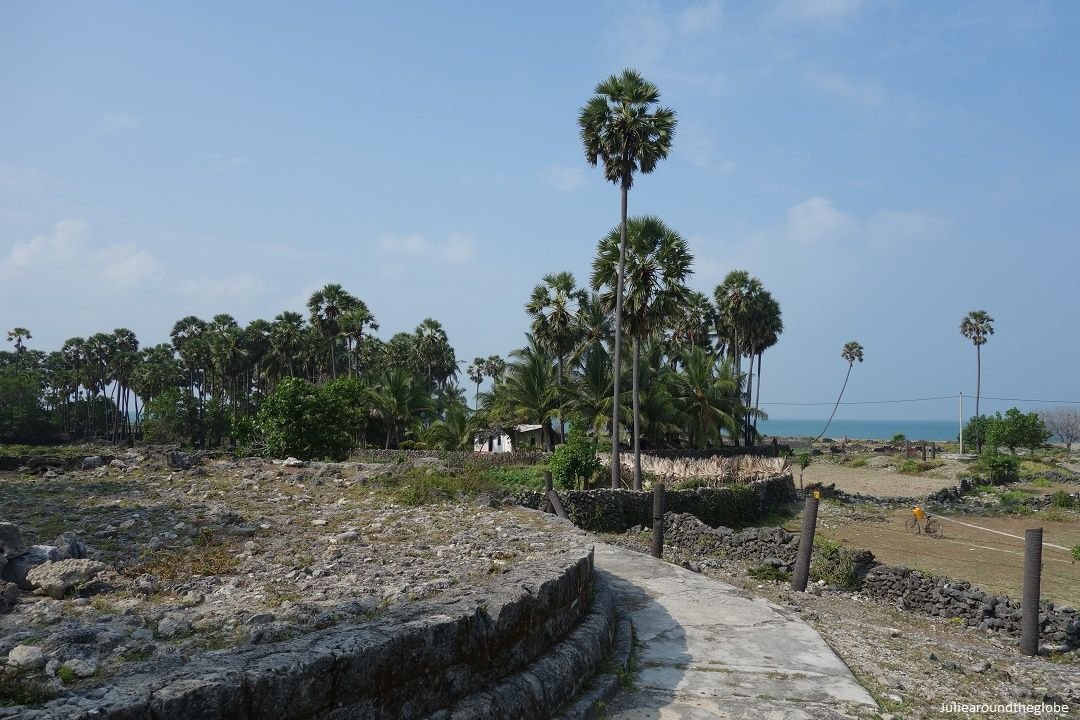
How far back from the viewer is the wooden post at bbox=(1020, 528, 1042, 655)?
9.98 metres

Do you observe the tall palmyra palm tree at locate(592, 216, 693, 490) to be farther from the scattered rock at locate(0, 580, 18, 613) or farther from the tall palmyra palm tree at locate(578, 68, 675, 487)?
the scattered rock at locate(0, 580, 18, 613)

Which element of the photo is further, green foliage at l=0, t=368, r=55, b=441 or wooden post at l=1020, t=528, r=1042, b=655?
green foliage at l=0, t=368, r=55, b=441

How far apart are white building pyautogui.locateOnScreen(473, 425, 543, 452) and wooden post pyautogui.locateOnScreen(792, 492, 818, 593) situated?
954 inches

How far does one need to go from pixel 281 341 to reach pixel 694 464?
33575 mm

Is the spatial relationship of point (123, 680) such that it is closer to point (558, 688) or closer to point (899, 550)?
point (558, 688)

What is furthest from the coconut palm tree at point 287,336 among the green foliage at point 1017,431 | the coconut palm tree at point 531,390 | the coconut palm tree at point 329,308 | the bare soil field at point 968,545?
the green foliage at point 1017,431

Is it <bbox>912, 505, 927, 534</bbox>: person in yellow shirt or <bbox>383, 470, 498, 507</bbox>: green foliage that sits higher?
<bbox>383, 470, 498, 507</bbox>: green foliage

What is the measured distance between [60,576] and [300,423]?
19.5 metres

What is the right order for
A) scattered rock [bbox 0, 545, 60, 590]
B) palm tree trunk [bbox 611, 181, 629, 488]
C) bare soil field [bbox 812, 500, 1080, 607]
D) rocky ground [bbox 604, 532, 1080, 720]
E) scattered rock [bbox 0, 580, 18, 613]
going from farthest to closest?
palm tree trunk [bbox 611, 181, 629, 488] → bare soil field [bbox 812, 500, 1080, 607] → rocky ground [bbox 604, 532, 1080, 720] → scattered rock [bbox 0, 545, 60, 590] → scattered rock [bbox 0, 580, 18, 613]

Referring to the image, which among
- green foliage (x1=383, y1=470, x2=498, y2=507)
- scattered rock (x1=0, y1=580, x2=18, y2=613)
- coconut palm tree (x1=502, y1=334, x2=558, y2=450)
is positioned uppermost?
coconut palm tree (x1=502, y1=334, x2=558, y2=450)

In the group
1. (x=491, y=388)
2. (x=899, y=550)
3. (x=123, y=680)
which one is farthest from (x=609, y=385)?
(x=123, y=680)

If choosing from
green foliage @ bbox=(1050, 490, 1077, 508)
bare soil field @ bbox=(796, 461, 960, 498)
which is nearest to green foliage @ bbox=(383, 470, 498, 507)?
green foliage @ bbox=(1050, 490, 1077, 508)

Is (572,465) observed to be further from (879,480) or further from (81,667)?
(879,480)

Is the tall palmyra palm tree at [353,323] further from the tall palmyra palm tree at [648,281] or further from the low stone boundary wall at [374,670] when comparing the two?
the low stone boundary wall at [374,670]
